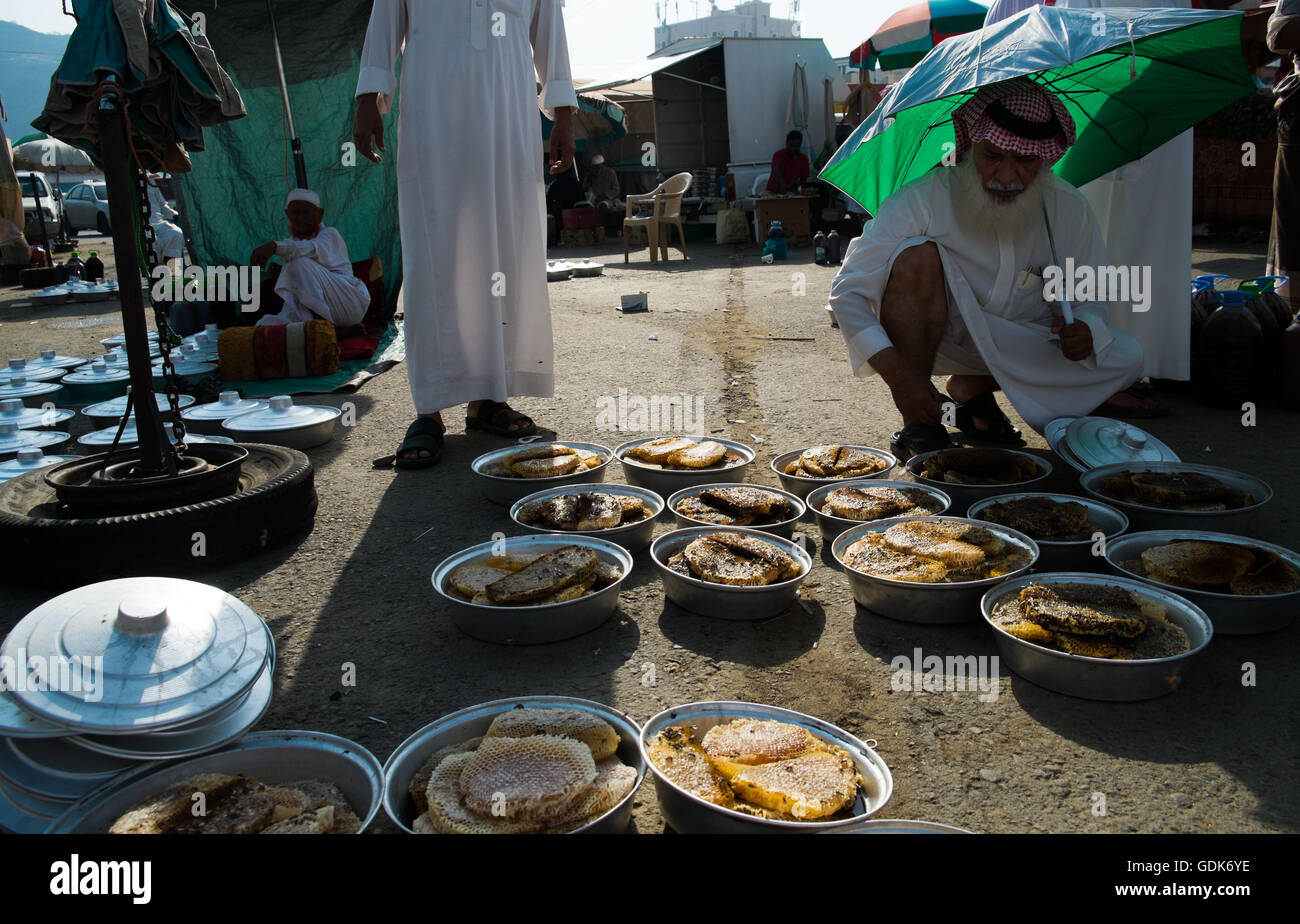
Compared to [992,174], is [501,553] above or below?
below

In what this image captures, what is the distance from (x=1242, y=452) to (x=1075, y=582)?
1.92 meters

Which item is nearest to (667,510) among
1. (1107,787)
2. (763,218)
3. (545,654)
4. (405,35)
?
(545,654)

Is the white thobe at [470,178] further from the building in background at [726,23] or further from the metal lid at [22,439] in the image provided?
the building in background at [726,23]

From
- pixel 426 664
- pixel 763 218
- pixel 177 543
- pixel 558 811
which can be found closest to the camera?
pixel 558 811

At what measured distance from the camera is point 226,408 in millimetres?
4094

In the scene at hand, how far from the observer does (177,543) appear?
2.52 m

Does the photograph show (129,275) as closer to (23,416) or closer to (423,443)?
(423,443)

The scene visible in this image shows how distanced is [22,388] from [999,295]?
4885mm

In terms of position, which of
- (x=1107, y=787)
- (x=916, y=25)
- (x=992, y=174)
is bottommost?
(x=1107, y=787)

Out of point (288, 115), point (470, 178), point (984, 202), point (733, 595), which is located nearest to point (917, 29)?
point (288, 115)

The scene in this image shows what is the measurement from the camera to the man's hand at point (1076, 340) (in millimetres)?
3330

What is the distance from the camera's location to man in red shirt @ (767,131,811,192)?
1468 cm

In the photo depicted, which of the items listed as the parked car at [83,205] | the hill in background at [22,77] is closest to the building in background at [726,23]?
the parked car at [83,205]

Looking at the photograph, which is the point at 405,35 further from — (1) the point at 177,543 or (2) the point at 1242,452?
(2) the point at 1242,452
